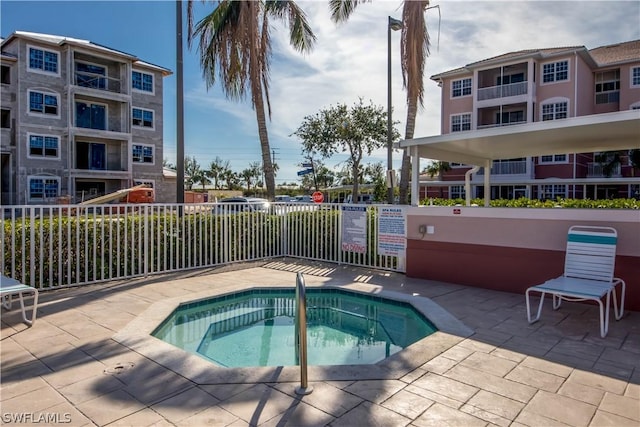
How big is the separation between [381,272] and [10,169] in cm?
2838

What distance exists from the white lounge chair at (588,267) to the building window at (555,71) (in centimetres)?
2580

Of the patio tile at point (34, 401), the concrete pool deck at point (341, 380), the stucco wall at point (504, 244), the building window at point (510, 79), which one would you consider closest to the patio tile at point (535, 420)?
the concrete pool deck at point (341, 380)

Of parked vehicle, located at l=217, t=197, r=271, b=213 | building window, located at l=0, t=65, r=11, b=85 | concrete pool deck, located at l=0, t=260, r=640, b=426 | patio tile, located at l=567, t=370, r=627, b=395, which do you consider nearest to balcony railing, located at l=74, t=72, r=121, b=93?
building window, located at l=0, t=65, r=11, b=85

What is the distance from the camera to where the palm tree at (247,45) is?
12.2 m

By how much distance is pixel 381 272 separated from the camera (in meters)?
8.77

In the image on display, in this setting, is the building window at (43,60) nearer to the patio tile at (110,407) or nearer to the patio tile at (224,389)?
the patio tile at (110,407)

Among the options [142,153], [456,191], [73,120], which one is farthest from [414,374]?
[142,153]

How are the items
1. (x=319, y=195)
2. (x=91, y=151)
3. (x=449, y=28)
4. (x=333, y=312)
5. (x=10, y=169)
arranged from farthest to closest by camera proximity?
(x=91, y=151) < (x=10, y=169) < (x=319, y=195) < (x=449, y=28) < (x=333, y=312)

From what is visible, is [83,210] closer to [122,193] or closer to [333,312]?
[333,312]

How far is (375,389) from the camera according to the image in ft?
11.2

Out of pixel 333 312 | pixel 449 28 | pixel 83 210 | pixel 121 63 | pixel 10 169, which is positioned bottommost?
pixel 333 312

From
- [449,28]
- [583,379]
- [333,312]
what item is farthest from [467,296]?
[449,28]

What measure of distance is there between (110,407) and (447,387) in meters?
2.70

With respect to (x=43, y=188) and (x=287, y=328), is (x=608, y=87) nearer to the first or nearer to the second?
(x=287, y=328)
